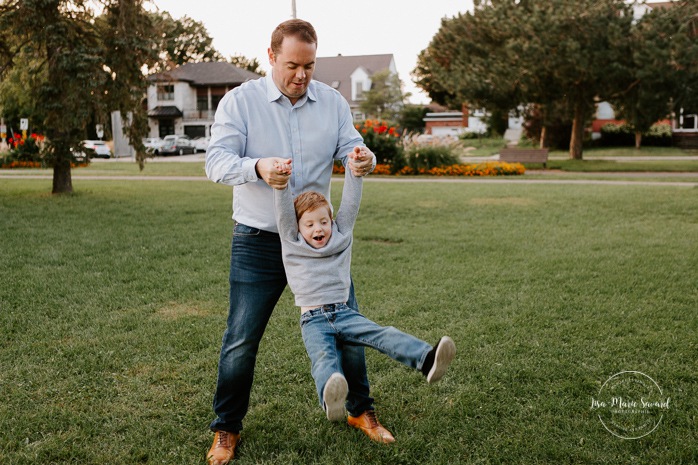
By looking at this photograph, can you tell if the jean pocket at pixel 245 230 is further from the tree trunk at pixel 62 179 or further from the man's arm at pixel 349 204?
the tree trunk at pixel 62 179

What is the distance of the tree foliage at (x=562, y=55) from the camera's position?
21781mm

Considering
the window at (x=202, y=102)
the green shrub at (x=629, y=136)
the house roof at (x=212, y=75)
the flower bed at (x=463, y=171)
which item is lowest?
the flower bed at (x=463, y=171)

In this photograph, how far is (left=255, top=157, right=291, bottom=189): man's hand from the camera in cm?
268

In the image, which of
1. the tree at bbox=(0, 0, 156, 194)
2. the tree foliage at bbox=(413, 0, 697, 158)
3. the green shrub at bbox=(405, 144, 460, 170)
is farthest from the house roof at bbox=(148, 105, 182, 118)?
the tree at bbox=(0, 0, 156, 194)

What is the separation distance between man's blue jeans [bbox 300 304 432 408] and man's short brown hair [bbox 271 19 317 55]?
1.24 metres

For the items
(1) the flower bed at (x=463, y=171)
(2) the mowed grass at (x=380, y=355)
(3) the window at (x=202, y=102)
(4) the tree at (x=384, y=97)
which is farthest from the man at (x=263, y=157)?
(3) the window at (x=202, y=102)

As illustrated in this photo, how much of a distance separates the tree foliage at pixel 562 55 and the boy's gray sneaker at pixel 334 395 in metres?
21.8

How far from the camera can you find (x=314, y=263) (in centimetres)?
306

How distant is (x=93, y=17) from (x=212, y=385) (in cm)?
1159

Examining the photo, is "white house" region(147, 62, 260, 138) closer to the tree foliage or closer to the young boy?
the tree foliage

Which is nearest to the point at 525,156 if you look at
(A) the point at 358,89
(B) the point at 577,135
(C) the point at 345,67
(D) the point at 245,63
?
(B) the point at 577,135

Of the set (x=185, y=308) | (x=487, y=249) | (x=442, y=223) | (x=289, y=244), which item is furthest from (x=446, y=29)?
(x=289, y=244)

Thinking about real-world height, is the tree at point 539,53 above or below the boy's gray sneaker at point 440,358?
above

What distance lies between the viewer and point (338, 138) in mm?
3238
